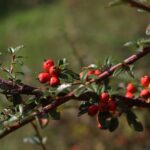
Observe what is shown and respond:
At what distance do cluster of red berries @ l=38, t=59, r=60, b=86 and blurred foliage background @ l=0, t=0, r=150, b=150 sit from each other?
1339 millimetres

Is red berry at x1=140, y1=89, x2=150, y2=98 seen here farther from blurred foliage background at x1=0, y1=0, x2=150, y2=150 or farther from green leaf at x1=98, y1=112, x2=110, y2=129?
blurred foliage background at x1=0, y1=0, x2=150, y2=150

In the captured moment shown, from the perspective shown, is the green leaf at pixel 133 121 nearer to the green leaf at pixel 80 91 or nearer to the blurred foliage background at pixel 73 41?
the green leaf at pixel 80 91

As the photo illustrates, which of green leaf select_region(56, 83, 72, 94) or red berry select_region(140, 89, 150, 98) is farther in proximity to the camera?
red berry select_region(140, 89, 150, 98)

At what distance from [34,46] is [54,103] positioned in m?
5.66

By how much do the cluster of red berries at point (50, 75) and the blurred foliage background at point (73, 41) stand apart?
4.39 feet

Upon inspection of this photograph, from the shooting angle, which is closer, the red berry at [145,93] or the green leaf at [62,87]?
the green leaf at [62,87]

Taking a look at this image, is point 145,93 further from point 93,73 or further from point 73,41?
point 73,41

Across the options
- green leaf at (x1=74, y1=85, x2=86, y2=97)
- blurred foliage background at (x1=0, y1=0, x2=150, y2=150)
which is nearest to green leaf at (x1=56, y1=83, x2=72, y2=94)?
green leaf at (x1=74, y1=85, x2=86, y2=97)

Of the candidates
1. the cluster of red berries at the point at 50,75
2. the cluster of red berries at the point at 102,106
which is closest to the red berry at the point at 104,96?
the cluster of red berries at the point at 102,106

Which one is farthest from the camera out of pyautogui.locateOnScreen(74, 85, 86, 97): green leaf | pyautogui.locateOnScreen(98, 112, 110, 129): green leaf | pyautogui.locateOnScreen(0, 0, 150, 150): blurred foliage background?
pyautogui.locateOnScreen(0, 0, 150, 150): blurred foliage background

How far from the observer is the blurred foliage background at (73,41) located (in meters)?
3.65

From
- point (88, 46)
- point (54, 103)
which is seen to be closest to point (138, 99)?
point (54, 103)

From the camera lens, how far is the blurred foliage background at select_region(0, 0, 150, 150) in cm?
365

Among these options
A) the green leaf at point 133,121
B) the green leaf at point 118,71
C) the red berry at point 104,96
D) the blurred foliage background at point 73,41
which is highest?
the green leaf at point 118,71
